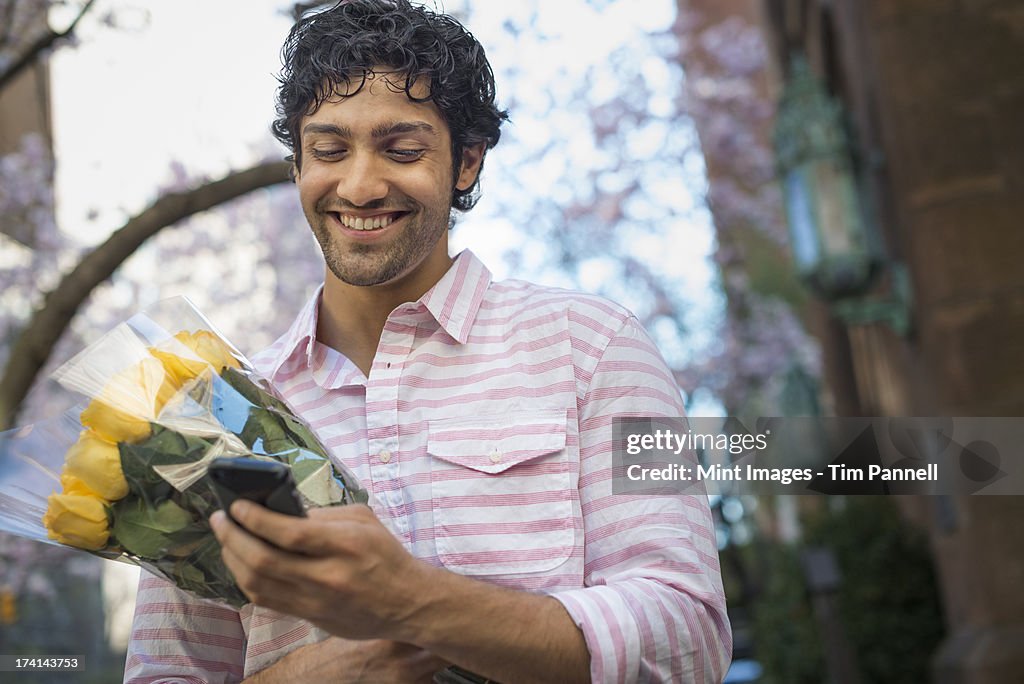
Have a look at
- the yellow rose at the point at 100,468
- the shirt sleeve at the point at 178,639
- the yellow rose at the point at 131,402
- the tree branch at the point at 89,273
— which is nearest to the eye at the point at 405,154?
the yellow rose at the point at 131,402

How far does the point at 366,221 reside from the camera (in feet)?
6.36

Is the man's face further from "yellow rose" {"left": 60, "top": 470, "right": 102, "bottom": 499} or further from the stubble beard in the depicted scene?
"yellow rose" {"left": 60, "top": 470, "right": 102, "bottom": 499}

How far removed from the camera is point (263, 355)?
2162mm

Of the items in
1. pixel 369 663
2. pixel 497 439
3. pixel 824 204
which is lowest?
pixel 369 663

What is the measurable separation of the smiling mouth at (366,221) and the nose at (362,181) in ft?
0.10

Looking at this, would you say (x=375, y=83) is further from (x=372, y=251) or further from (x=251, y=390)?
(x=251, y=390)

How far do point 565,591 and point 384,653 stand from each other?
10.7 inches

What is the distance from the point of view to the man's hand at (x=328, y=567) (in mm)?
1271

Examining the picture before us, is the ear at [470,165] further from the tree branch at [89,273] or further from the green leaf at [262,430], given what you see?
the tree branch at [89,273]

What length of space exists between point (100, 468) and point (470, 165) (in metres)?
0.99

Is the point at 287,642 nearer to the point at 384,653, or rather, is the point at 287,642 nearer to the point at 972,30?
the point at 384,653

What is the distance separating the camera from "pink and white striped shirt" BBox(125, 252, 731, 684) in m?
1.64

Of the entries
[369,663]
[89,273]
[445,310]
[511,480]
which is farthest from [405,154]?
[89,273]

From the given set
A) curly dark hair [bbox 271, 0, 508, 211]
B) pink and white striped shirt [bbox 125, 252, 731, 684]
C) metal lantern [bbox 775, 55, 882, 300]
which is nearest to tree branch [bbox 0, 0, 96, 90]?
curly dark hair [bbox 271, 0, 508, 211]
